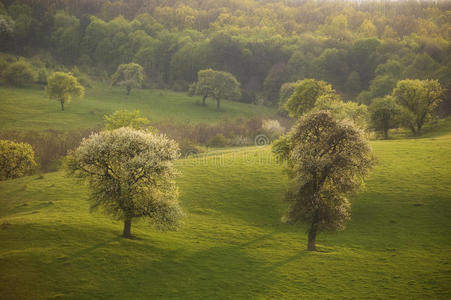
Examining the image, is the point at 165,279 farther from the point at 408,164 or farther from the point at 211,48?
the point at 211,48

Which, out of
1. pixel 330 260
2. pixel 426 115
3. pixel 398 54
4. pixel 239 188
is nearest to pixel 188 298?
pixel 330 260

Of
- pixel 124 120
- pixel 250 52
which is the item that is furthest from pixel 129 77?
pixel 124 120

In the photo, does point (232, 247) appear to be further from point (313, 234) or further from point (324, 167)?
point (324, 167)

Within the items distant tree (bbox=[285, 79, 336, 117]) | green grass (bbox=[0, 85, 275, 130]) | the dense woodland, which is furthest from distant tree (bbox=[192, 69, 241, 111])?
distant tree (bbox=[285, 79, 336, 117])

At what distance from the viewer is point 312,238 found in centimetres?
3219

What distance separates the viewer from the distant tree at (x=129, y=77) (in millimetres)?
125938

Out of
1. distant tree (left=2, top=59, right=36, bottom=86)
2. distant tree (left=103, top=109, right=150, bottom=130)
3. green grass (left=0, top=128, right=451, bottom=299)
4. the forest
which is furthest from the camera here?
distant tree (left=2, top=59, right=36, bottom=86)

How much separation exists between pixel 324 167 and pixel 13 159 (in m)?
48.1

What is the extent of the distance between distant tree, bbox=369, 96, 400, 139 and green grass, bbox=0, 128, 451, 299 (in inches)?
1068

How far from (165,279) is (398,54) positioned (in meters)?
148

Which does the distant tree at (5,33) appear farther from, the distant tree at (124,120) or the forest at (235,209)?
the distant tree at (124,120)

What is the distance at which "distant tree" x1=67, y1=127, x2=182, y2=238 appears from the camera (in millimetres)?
27891

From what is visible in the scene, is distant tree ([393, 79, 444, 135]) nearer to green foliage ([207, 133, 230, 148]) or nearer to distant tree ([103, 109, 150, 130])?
green foliage ([207, 133, 230, 148])

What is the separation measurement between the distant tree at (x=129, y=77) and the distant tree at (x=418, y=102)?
8778cm
